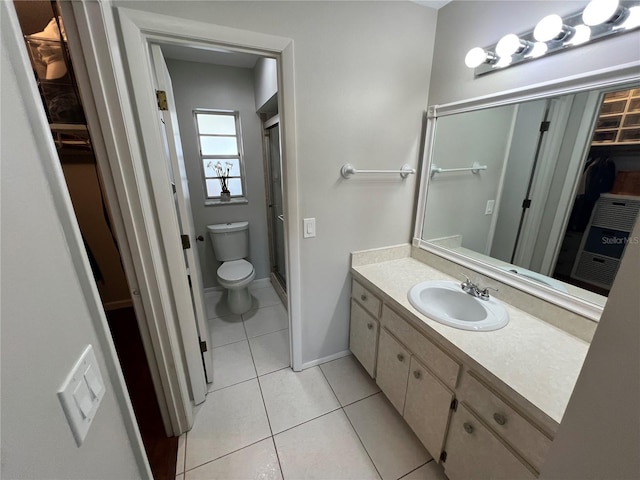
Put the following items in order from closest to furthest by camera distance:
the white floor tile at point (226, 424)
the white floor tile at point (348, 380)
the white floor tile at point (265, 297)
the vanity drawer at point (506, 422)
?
the vanity drawer at point (506, 422), the white floor tile at point (226, 424), the white floor tile at point (348, 380), the white floor tile at point (265, 297)

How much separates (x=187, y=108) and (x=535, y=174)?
280 cm

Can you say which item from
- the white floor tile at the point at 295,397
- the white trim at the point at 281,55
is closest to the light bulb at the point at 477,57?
the white trim at the point at 281,55

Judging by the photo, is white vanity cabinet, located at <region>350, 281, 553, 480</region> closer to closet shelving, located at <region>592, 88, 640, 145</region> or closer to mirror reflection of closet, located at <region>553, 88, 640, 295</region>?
mirror reflection of closet, located at <region>553, 88, 640, 295</region>

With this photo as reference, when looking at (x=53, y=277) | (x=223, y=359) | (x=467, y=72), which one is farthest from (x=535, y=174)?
(x=223, y=359)

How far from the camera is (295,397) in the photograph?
1.75m

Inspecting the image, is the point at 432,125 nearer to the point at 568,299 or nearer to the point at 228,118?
the point at 568,299

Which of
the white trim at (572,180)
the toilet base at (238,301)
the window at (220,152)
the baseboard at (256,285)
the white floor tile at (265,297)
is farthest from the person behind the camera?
the baseboard at (256,285)

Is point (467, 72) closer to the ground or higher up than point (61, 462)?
higher up

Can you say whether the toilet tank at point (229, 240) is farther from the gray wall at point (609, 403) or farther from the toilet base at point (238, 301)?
the gray wall at point (609, 403)

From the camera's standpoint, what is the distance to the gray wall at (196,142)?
246cm

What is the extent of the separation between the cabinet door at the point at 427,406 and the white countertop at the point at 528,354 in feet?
0.81

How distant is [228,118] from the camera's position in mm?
2748

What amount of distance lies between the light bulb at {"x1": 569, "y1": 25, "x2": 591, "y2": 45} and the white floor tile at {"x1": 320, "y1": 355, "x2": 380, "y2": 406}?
6.86ft

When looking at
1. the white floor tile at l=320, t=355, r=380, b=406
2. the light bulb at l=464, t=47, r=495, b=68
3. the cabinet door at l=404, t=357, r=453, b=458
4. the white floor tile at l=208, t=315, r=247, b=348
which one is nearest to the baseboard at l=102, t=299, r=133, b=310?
the white floor tile at l=208, t=315, r=247, b=348
